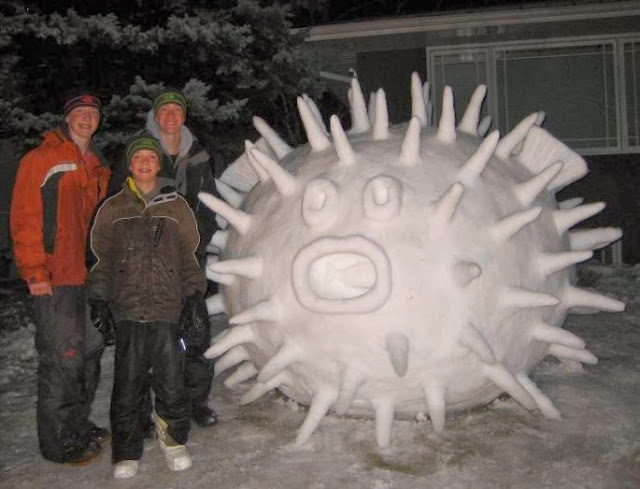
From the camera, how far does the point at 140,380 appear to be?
358cm

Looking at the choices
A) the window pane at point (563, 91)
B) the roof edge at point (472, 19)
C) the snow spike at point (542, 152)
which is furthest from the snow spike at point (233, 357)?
the window pane at point (563, 91)

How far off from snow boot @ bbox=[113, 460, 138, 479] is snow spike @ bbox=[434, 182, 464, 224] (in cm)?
200

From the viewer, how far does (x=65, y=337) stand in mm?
3705

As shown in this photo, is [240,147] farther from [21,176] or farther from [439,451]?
[439,451]

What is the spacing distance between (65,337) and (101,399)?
1164 millimetres

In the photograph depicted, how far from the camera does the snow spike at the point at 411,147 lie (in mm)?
3576

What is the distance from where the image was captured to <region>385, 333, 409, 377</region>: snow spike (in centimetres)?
331

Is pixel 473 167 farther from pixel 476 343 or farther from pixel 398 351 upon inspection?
pixel 398 351

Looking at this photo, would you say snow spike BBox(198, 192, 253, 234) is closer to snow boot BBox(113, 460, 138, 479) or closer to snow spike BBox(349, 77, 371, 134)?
snow spike BBox(349, 77, 371, 134)

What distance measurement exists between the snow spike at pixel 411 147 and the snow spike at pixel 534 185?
611 mm

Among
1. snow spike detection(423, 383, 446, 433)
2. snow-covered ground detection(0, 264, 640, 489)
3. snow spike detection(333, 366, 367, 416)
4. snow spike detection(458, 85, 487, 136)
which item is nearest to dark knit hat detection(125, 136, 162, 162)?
snow spike detection(333, 366, 367, 416)

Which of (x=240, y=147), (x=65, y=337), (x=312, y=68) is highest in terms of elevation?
(x=312, y=68)

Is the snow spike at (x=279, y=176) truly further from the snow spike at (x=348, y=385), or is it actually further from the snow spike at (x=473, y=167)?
the snow spike at (x=348, y=385)

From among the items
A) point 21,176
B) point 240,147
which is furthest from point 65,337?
point 240,147
